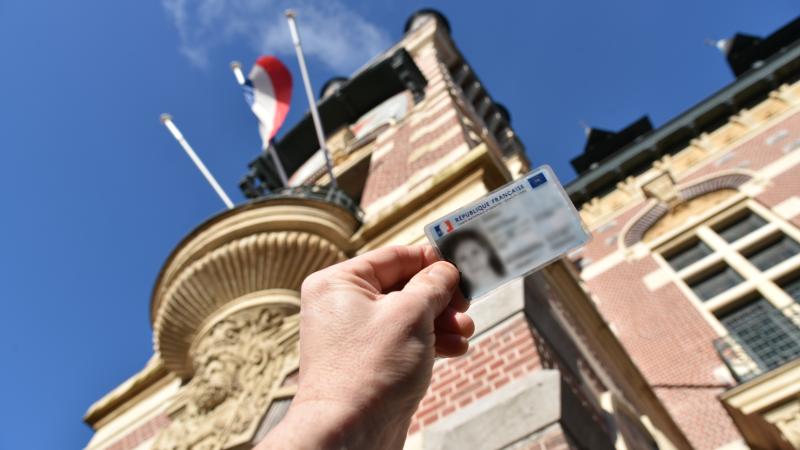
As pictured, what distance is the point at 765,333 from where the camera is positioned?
920 cm

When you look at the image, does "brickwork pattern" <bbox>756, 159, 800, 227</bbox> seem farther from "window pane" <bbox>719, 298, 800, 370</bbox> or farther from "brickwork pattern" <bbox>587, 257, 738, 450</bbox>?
"brickwork pattern" <bbox>587, 257, 738, 450</bbox>

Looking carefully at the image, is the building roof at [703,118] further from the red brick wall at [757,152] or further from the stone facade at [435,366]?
the stone facade at [435,366]

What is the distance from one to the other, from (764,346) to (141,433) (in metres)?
9.62

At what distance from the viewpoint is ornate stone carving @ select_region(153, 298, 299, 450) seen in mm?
5619

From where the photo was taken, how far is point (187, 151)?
939cm

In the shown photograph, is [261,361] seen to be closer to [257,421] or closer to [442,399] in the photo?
[257,421]

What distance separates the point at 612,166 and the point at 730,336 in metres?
7.69

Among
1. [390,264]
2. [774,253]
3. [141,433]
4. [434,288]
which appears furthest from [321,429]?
[774,253]

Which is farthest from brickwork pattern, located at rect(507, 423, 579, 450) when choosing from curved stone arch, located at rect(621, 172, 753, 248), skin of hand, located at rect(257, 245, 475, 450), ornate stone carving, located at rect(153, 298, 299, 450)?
curved stone arch, located at rect(621, 172, 753, 248)

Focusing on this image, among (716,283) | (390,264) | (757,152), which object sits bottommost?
(716,283)

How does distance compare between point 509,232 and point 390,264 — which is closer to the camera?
point 509,232

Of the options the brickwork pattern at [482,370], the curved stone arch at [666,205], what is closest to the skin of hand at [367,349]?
the brickwork pattern at [482,370]

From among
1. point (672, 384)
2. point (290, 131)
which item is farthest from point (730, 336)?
point (290, 131)

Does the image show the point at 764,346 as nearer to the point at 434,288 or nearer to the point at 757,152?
the point at 757,152
